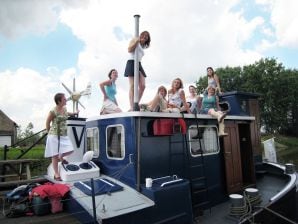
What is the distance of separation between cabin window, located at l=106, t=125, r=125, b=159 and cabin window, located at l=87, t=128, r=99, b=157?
0.46 meters

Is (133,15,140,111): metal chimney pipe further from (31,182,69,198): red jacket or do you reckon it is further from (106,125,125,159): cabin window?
(31,182,69,198): red jacket

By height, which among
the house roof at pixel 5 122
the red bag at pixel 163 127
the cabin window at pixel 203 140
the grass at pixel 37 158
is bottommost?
the grass at pixel 37 158

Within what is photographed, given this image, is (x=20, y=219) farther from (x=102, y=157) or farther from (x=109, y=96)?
(x=109, y=96)

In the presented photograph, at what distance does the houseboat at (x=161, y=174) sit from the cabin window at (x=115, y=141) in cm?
2

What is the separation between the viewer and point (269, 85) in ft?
134

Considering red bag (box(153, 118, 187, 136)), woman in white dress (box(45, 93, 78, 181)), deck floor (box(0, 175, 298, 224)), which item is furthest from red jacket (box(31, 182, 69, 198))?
red bag (box(153, 118, 187, 136))

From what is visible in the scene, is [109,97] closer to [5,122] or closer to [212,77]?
[212,77]

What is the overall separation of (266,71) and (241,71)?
3.45 metres

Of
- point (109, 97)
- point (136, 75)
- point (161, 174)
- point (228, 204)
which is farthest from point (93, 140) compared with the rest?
point (228, 204)

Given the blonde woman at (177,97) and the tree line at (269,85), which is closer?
the blonde woman at (177,97)

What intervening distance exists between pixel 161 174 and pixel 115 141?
110 centimetres

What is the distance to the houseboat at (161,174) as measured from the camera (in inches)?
184

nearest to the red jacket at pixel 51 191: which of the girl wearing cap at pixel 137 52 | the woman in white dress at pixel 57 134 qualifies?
the woman in white dress at pixel 57 134

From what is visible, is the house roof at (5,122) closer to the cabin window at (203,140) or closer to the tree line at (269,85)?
the tree line at (269,85)
